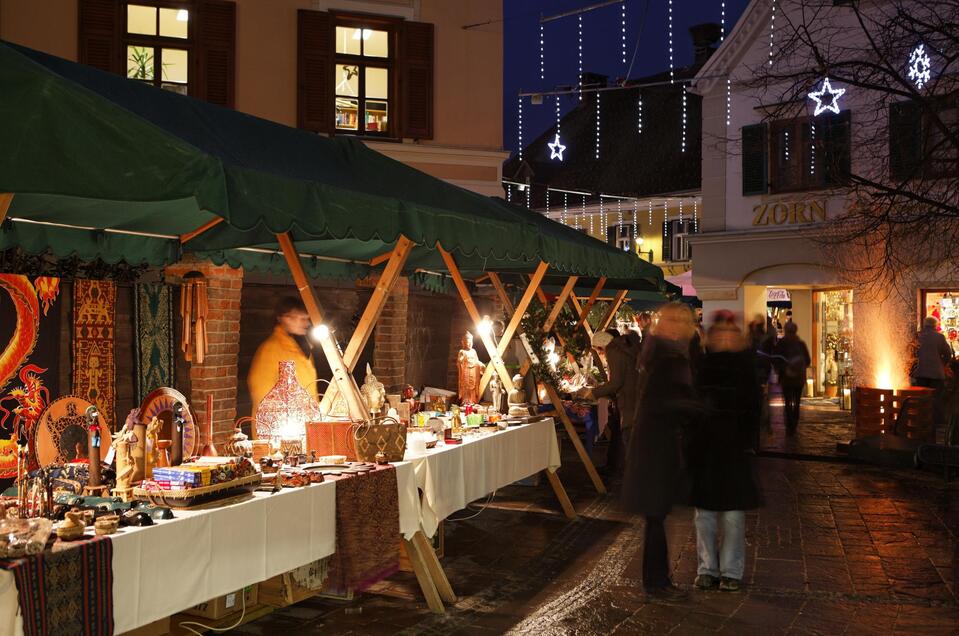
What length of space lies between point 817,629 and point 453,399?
4.96 m

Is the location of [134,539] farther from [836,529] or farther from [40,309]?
[836,529]

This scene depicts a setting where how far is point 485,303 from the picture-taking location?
13.6 meters

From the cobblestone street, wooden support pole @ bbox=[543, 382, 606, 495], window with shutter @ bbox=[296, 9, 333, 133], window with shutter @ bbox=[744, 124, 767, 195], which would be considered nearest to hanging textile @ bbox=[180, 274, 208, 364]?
the cobblestone street

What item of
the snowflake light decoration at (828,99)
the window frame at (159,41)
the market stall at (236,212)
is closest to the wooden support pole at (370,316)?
the market stall at (236,212)

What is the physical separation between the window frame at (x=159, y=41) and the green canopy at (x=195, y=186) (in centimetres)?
561

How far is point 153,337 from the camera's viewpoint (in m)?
7.16

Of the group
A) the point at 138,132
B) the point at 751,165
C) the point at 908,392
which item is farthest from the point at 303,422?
the point at 751,165

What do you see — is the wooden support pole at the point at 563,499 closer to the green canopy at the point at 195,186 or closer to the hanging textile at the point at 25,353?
the green canopy at the point at 195,186

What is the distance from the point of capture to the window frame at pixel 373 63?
551 inches

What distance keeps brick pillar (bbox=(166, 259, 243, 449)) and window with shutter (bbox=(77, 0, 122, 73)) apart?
580 centimetres

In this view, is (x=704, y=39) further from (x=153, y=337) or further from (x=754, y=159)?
(x=153, y=337)

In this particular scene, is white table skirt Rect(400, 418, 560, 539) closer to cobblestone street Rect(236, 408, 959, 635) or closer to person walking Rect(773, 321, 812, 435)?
cobblestone street Rect(236, 408, 959, 635)

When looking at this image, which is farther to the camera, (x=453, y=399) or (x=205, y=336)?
(x=453, y=399)

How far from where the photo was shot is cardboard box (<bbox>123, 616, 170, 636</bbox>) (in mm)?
4570
